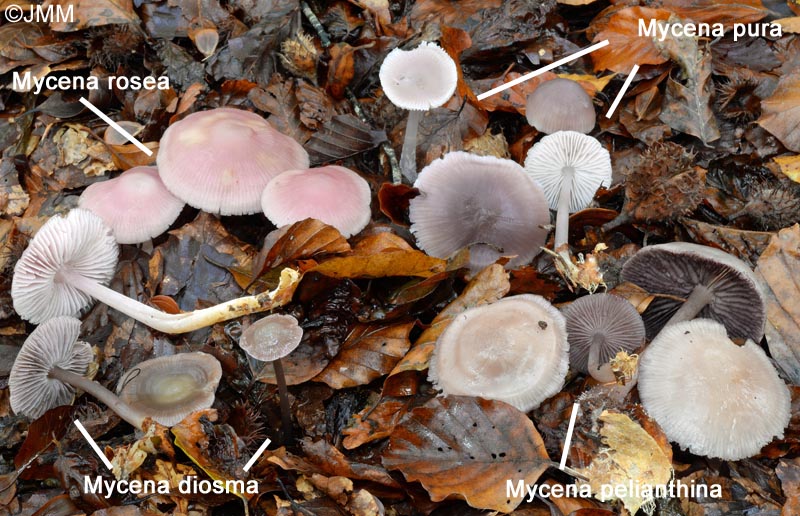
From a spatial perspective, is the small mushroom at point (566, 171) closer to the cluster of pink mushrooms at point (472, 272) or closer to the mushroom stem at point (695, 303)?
the cluster of pink mushrooms at point (472, 272)

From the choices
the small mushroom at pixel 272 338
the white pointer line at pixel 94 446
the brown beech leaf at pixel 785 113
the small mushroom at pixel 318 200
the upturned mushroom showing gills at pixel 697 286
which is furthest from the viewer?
the brown beech leaf at pixel 785 113

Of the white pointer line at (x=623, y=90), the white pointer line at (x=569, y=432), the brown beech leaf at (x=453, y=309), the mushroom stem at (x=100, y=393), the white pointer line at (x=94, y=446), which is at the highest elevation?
the white pointer line at (x=623, y=90)

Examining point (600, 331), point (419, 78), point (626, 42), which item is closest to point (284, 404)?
point (600, 331)

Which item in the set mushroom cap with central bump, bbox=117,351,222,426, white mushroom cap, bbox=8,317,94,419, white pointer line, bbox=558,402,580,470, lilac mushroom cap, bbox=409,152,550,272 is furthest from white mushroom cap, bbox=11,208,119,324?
white pointer line, bbox=558,402,580,470

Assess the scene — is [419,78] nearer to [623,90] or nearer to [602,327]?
[623,90]

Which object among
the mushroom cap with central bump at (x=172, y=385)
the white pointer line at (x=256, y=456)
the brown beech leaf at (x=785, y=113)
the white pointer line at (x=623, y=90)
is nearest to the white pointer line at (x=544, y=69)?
the white pointer line at (x=623, y=90)

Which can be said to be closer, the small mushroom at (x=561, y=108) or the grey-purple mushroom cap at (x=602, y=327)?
the grey-purple mushroom cap at (x=602, y=327)

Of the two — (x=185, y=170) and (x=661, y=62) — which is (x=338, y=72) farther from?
(x=661, y=62)
